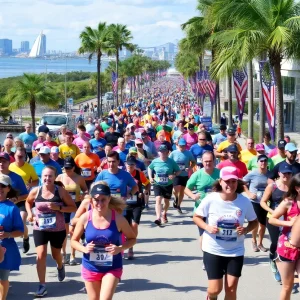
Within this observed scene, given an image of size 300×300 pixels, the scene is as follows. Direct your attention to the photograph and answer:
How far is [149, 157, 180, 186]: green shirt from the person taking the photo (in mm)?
12219

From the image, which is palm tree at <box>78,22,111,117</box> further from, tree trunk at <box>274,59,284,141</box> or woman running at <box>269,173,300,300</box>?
woman running at <box>269,173,300,300</box>

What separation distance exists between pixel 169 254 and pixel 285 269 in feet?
13.1

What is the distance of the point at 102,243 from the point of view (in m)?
5.83

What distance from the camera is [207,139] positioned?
1447cm

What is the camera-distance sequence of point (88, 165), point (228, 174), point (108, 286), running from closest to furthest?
point (108, 286), point (228, 174), point (88, 165)

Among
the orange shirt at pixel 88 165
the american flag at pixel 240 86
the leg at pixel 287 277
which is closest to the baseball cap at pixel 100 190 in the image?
the leg at pixel 287 277

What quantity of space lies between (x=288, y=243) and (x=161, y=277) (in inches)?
110

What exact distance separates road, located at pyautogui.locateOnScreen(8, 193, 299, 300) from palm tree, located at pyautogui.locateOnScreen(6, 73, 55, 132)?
22710 millimetres

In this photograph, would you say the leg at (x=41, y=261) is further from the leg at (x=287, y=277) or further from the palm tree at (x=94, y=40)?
the palm tree at (x=94, y=40)

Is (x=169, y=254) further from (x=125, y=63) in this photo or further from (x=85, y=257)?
(x=125, y=63)

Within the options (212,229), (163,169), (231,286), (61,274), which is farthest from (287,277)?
(163,169)

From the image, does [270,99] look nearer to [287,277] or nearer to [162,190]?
[162,190]

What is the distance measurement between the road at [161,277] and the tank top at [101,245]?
2163 millimetres

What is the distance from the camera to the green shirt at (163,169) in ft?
40.1
